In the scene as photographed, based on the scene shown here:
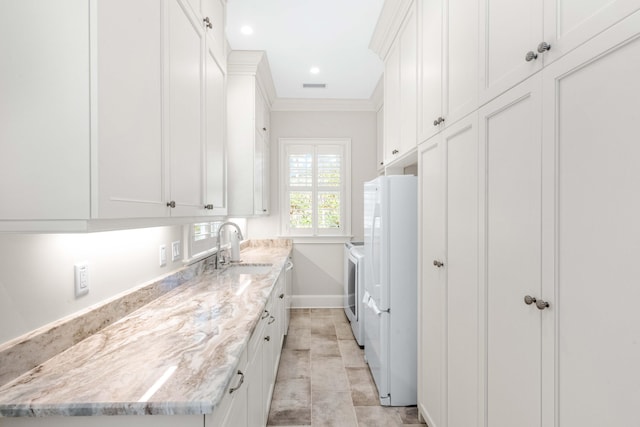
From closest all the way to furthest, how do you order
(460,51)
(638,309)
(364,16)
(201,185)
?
(638,309) < (460,51) < (201,185) < (364,16)

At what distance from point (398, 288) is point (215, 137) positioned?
5.17ft

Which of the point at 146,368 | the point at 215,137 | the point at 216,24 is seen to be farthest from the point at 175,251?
the point at 216,24

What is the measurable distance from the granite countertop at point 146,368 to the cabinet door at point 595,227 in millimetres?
941

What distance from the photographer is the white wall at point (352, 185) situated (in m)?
4.38

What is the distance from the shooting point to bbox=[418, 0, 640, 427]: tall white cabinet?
700 mm

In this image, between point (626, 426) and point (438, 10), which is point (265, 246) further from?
point (626, 426)

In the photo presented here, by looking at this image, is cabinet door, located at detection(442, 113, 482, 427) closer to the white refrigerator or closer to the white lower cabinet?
the white refrigerator

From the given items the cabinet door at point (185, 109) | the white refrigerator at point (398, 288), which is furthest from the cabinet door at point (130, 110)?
the white refrigerator at point (398, 288)

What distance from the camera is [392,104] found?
2607 millimetres

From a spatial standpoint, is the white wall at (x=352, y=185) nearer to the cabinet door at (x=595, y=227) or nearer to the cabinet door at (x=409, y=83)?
the cabinet door at (x=409, y=83)

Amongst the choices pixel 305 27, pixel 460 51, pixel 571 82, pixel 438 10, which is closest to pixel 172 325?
pixel 571 82

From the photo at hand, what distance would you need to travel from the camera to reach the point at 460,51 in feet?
4.71

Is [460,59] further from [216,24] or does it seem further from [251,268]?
[251,268]

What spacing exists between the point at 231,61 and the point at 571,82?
2949 mm
